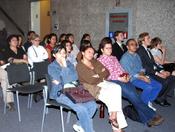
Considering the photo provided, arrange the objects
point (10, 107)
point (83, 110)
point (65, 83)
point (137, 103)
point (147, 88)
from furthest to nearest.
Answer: point (10, 107), point (147, 88), point (137, 103), point (65, 83), point (83, 110)

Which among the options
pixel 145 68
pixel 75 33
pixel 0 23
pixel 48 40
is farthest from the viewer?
pixel 0 23

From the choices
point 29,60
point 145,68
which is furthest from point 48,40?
point 145,68

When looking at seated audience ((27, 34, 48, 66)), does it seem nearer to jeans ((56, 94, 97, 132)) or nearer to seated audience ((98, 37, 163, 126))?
seated audience ((98, 37, 163, 126))

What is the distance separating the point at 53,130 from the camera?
4.43 m

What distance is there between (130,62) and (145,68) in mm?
552

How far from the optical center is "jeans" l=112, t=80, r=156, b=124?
4.62 meters

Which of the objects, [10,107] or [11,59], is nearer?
[10,107]

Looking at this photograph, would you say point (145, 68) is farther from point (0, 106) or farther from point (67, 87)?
point (0, 106)

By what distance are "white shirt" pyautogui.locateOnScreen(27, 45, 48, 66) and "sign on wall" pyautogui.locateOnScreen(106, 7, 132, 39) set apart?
2.41 metres

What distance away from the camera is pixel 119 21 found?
26.6ft

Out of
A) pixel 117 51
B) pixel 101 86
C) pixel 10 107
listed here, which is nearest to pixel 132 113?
pixel 101 86

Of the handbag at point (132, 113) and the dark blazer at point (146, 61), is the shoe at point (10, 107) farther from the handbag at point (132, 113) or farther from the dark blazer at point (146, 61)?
the dark blazer at point (146, 61)

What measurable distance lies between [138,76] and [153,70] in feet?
2.10

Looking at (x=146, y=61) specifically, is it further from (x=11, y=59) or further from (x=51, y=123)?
(x=11, y=59)
